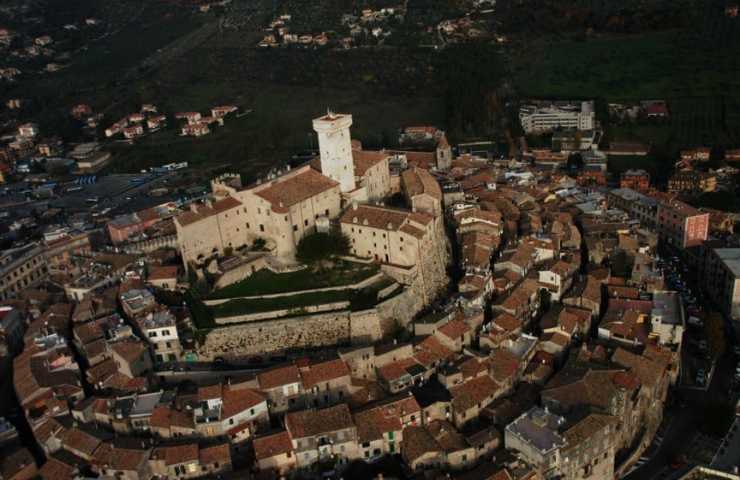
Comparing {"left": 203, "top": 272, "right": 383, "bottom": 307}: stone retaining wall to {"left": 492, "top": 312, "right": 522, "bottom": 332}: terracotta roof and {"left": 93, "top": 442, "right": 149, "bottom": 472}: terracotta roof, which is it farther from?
{"left": 93, "top": 442, "right": 149, "bottom": 472}: terracotta roof

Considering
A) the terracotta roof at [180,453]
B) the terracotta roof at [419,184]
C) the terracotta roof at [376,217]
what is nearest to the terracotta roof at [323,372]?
the terracotta roof at [180,453]

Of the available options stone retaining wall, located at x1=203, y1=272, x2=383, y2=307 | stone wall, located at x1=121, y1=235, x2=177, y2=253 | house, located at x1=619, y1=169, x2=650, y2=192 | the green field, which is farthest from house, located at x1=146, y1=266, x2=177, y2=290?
the green field

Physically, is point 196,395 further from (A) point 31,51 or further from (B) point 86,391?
(A) point 31,51

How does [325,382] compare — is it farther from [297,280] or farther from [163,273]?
[163,273]

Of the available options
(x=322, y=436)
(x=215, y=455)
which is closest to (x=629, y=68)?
(x=322, y=436)

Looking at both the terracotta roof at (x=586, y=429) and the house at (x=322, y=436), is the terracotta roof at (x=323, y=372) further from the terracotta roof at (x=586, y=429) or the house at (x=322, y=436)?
the terracotta roof at (x=586, y=429)
